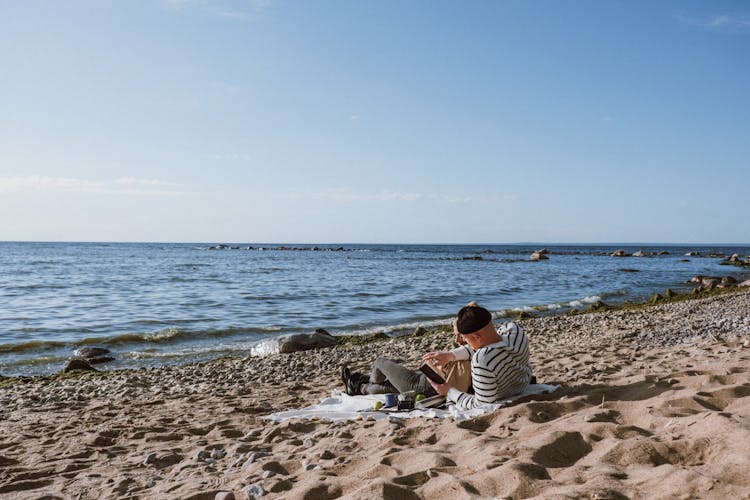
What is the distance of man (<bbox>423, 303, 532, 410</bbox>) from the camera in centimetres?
587

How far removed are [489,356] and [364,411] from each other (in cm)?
160

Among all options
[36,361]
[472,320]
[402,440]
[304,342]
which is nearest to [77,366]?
[36,361]

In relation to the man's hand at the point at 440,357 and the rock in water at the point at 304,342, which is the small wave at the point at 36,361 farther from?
the man's hand at the point at 440,357

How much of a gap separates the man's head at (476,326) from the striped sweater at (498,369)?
3.6 inches

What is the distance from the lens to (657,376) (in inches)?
261

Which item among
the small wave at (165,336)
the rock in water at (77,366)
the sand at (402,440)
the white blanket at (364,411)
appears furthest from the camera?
the small wave at (165,336)

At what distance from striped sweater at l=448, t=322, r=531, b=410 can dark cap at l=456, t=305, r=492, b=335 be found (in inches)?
11.1

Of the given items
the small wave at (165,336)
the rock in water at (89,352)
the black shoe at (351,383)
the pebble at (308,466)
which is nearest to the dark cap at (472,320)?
the black shoe at (351,383)

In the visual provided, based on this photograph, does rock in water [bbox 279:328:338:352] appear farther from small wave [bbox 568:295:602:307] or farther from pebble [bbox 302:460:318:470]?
small wave [bbox 568:295:602:307]

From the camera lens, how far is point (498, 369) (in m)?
5.91

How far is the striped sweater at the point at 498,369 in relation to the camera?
589 centimetres

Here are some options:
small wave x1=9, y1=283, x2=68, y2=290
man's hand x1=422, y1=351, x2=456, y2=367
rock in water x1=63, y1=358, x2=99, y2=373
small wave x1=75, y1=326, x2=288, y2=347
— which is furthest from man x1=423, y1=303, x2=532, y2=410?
small wave x1=9, y1=283, x2=68, y2=290

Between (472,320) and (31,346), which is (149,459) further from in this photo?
(31,346)

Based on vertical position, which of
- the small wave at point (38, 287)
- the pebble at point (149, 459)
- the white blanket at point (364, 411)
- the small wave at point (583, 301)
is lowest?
the small wave at point (583, 301)
